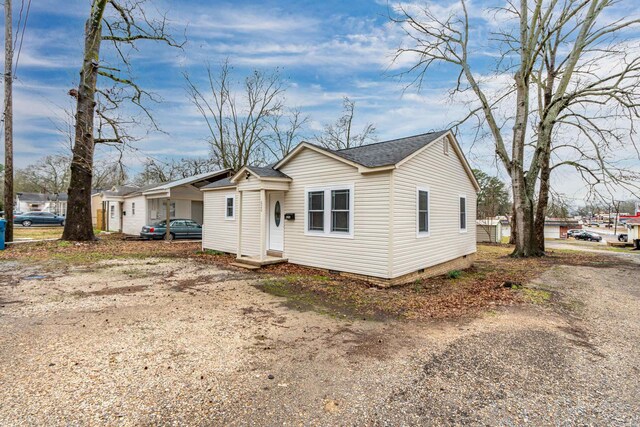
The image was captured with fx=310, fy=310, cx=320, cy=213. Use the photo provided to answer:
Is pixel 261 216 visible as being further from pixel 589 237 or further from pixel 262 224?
pixel 589 237

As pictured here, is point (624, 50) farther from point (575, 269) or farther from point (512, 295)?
point (512, 295)

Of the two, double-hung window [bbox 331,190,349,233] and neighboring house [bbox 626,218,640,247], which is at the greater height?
double-hung window [bbox 331,190,349,233]

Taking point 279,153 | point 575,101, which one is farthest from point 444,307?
point 279,153

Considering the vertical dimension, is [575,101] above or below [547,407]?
above

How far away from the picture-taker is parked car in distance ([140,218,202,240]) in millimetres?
18703

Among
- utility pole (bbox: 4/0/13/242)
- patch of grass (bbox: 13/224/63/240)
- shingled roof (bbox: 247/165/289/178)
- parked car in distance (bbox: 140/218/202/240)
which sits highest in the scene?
utility pole (bbox: 4/0/13/242)

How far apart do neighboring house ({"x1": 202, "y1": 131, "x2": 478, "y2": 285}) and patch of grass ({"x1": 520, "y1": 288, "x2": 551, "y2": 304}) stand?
102 inches

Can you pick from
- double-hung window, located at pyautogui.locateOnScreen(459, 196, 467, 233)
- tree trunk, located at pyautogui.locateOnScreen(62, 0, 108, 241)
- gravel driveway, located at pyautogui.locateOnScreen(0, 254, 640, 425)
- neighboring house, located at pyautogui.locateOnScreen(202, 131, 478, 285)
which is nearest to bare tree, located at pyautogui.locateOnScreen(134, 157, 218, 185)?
tree trunk, located at pyautogui.locateOnScreen(62, 0, 108, 241)

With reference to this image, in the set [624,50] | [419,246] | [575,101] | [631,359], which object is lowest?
[631,359]

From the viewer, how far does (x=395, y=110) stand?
16438 mm

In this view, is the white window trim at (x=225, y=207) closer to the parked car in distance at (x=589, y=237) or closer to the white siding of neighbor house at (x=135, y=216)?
the white siding of neighbor house at (x=135, y=216)

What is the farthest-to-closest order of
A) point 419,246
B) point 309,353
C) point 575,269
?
1. point 575,269
2. point 419,246
3. point 309,353

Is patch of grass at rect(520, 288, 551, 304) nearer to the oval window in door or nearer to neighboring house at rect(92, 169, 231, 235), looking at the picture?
the oval window in door

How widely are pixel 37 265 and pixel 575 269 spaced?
17650mm
